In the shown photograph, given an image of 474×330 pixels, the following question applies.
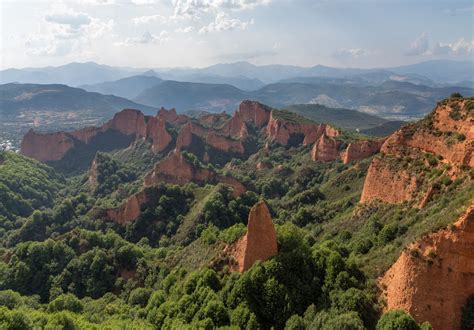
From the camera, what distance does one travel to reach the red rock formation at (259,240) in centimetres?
3256

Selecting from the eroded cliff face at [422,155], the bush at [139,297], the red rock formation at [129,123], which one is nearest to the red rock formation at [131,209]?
the bush at [139,297]

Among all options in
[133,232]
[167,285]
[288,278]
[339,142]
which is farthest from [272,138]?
[288,278]

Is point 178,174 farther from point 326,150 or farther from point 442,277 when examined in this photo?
point 442,277

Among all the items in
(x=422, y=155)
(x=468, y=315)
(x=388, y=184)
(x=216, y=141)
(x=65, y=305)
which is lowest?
(x=65, y=305)

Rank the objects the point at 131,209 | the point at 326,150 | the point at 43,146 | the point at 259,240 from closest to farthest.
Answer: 1. the point at 259,240
2. the point at 131,209
3. the point at 326,150
4. the point at 43,146

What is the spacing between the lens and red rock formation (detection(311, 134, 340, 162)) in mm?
93562

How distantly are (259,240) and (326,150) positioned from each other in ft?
217

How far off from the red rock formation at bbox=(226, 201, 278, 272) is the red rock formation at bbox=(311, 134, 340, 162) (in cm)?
6321

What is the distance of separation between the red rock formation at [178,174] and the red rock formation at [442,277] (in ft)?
204

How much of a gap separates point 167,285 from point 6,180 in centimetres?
6595

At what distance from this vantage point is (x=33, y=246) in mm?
50625

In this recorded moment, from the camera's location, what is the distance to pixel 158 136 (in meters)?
121

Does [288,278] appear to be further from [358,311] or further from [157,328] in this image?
[157,328]

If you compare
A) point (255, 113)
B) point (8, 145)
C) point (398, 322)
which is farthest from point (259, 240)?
point (8, 145)
